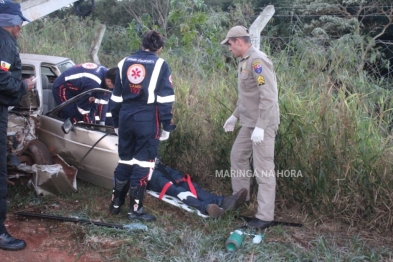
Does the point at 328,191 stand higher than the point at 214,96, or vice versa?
the point at 214,96

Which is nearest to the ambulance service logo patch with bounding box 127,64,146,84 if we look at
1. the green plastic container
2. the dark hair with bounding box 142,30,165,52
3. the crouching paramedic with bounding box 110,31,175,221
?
the crouching paramedic with bounding box 110,31,175,221

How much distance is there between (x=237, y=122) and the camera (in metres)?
5.34

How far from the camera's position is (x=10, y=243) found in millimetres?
3959

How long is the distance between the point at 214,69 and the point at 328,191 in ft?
10.3

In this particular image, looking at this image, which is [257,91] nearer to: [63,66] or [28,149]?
[28,149]

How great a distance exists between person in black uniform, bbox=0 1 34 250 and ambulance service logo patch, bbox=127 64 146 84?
3.12 ft

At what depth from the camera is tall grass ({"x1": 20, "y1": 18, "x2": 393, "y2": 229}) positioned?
444 cm

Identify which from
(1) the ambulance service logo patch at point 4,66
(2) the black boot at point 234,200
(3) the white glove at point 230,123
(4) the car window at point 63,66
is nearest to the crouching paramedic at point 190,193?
(2) the black boot at point 234,200

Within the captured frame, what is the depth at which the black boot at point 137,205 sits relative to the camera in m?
4.64

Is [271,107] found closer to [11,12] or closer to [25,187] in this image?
[11,12]

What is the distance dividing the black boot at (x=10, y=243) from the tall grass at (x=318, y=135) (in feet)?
7.34

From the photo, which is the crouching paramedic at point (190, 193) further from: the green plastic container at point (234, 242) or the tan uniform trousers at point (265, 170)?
the green plastic container at point (234, 242)

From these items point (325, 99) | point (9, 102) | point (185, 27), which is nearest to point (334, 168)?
point (325, 99)

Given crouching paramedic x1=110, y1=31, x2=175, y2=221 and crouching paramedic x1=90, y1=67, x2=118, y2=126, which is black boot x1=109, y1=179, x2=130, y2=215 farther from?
crouching paramedic x1=90, y1=67, x2=118, y2=126
